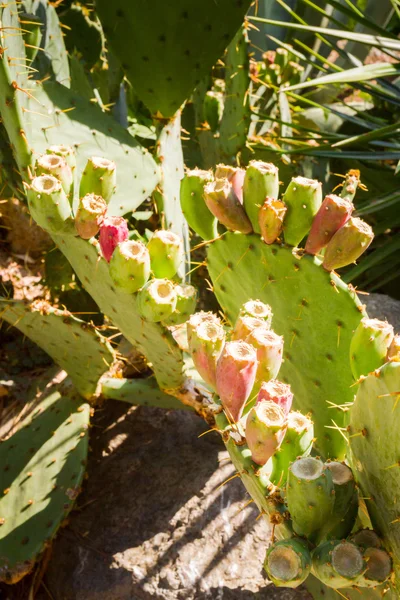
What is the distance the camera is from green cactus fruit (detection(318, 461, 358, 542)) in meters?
0.85

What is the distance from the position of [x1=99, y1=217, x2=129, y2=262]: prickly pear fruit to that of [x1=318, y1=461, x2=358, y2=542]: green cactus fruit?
585mm

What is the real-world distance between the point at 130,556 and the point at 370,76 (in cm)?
160

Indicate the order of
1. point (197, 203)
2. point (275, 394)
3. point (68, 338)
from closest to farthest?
point (275, 394)
point (197, 203)
point (68, 338)

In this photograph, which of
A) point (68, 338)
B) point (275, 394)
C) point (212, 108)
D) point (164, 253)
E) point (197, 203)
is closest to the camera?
point (275, 394)

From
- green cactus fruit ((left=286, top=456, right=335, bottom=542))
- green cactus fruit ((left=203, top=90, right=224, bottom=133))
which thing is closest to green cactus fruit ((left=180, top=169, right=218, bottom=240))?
green cactus fruit ((left=286, top=456, right=335, bottom=542))

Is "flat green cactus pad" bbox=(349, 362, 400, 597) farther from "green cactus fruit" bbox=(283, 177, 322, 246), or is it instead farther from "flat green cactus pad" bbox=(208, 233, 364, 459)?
"green cactus fruit" bbox=(283, 177, 322, 246)

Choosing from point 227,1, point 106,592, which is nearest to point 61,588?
point 106,592

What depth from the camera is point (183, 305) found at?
124 centimetres

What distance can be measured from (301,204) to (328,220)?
60 millimetres

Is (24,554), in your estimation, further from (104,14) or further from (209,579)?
(104,14)

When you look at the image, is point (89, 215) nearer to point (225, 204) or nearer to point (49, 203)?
point (49, 203)

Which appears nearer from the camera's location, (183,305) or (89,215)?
(89,215)

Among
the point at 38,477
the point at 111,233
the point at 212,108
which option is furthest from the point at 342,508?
the point at 212,108

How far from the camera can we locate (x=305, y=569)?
770 mm
